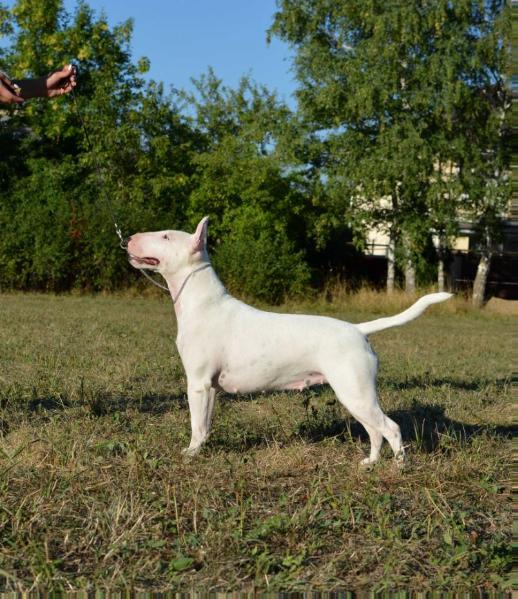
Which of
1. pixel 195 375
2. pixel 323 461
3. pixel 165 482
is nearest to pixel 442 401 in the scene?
pixel 323 461

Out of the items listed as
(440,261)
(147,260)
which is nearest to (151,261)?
(147,260)

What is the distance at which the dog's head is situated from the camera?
437 cm

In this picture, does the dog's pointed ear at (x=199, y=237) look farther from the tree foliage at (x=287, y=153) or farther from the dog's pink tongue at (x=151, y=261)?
the tree foliage at (x=287, y=153)

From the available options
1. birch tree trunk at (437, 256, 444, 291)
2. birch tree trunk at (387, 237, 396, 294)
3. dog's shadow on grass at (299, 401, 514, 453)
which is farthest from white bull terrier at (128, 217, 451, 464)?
birch tree trunk at (437, 256, 444, 291)

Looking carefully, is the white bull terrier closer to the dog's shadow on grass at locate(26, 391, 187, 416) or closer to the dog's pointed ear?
the dog's pointed ear

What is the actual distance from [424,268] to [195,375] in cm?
2050

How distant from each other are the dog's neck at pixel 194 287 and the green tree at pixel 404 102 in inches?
664

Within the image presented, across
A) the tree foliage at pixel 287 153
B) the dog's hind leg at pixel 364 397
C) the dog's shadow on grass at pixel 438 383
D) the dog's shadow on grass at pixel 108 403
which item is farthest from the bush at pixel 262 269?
the dog's hind leg at pixel 364 397

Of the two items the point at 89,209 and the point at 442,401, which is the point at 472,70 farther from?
the point at 442,401

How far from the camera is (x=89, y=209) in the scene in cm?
2025

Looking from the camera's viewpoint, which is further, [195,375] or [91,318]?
[91,318]

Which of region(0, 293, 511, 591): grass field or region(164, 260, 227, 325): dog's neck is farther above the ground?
region(164, 260, 227, 325): dog's neck

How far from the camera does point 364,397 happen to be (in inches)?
158

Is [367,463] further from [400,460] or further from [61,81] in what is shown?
[61,81]
